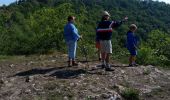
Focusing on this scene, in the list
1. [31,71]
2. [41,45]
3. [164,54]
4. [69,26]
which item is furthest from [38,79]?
[164,54]

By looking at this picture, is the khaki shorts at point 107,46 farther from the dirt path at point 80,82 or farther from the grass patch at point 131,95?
the grass patch at point 131,95

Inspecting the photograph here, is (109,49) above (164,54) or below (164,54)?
above

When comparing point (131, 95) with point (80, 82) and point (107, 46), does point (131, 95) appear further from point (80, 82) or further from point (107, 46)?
point (107, 46)

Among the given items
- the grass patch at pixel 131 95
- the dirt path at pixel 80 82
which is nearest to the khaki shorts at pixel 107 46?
the dirt path at pixel 80 82

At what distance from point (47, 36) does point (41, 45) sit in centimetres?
116

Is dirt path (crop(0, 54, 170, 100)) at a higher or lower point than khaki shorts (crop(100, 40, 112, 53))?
lower

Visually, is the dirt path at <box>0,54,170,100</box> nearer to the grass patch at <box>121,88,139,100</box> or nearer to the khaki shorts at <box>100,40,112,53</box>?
the grass patch at <box>121,88,139,100</box>

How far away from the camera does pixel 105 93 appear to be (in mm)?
10102

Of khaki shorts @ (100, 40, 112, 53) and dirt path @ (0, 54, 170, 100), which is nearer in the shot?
dirt path @ (0, 54, 170, 100)

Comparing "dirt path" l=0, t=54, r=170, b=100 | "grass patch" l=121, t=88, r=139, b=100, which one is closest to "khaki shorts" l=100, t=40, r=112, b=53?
"dirt path" l=0, t=54, r=170, b=100

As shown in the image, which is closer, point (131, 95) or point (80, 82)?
point (131, 95)

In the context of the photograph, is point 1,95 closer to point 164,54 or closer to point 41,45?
point 41,45

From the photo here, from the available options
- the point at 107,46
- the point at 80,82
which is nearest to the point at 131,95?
the point at 80,82

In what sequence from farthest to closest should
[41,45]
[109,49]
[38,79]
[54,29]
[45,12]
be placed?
[45,12] < [54,29] < [41,45] < [109,49] < [38,79]
